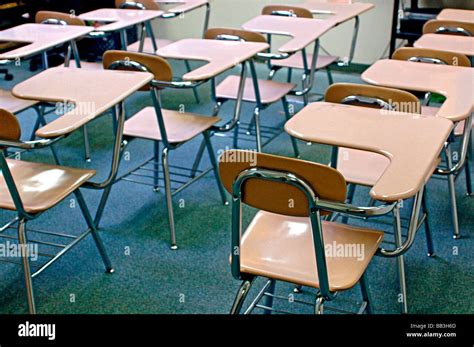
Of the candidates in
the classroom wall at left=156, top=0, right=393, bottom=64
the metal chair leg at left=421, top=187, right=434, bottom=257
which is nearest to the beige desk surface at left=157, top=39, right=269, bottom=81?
the metal chair leg at left=421, top=187, right=434, bottom=257

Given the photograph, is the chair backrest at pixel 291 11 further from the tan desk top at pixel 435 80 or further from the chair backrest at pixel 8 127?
the chair backrest at pixel 8 127

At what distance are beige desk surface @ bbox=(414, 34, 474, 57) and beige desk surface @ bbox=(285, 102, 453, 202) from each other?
3.96 feet

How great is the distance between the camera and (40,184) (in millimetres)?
2631

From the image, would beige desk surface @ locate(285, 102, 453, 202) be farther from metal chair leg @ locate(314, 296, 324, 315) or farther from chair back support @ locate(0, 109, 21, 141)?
chair back support @ locate(0, 109, 21, 141)

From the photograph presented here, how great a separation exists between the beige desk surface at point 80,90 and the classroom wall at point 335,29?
308cm

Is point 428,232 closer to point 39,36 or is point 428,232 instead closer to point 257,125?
point 257,125

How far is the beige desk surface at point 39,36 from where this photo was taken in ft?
11.1

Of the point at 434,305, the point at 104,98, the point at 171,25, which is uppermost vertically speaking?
the point at 104,98

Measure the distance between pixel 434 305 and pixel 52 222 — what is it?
1.89m

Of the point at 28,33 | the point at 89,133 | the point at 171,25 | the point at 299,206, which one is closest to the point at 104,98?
the point at 299,206

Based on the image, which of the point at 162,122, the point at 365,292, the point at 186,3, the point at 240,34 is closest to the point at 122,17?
the point at 186,3

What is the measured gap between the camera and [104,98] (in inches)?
101

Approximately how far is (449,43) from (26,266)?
2.43 m
